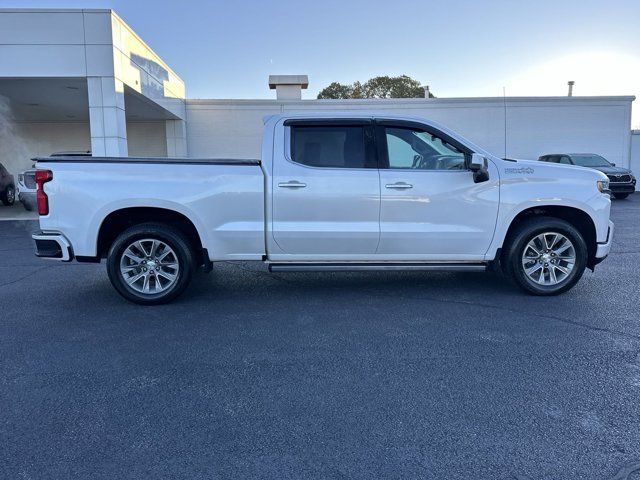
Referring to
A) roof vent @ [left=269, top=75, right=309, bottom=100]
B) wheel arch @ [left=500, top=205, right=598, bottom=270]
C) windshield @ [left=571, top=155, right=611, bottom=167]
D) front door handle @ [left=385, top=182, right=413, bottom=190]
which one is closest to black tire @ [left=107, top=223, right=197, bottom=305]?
front door handle @ [left=385, top=182, right=413, bottom=190]

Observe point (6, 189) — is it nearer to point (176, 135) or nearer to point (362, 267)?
point (176, 135)

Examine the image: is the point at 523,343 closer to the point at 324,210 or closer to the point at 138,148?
the point at 324,210

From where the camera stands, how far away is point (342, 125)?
5.75 meters

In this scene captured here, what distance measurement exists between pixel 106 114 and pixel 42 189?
346 inches

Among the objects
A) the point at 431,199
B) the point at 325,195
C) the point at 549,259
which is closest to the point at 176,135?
the point at 325,195

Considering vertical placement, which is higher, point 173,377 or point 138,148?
point 138,148

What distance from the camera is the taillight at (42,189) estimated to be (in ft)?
17.3

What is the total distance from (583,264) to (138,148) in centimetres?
2077

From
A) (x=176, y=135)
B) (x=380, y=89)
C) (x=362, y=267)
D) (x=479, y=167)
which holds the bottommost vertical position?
(x=362, y=267)

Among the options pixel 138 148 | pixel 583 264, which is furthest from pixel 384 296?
pixel 138 148

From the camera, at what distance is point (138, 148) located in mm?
22688

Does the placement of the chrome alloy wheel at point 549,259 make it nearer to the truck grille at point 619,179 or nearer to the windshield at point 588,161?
A: the truck grille at point 619,179

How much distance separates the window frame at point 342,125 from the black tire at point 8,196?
15600 millimetres

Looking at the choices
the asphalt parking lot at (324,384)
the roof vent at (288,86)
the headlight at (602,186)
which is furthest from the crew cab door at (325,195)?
the roof vent at (288,86)
